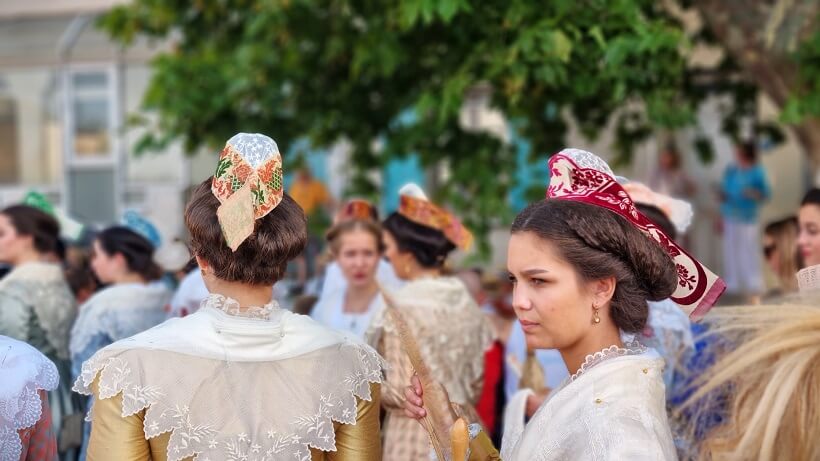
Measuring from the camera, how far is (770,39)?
5.48 meters

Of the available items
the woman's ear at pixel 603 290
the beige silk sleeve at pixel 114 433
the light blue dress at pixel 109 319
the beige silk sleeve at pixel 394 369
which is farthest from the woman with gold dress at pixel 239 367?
the light blue dress at pixel 109 319

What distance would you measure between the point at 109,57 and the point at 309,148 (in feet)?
18.6

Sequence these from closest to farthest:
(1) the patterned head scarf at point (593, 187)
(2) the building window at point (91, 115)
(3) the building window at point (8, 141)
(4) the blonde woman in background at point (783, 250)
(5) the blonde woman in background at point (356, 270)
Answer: (1) the patterned head scarf at point (593, 187) < (4) the blonde woman in background at point (783, 250) < (5) the blonde woman in background at point (356, 270) < (2) the building window at point (91, 115) < (3) the building window at point (8, 141)

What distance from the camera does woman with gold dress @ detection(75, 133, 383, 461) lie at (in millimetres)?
2369

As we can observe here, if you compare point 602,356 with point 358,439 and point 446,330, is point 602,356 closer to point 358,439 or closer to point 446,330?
point 358,439

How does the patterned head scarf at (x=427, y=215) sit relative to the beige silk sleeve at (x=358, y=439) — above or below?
above

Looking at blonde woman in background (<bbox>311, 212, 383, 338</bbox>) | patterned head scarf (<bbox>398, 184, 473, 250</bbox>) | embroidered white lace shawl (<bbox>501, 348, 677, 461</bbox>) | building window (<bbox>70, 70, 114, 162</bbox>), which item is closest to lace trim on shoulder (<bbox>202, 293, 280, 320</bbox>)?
embroidered white lace shawl (<bbox>501, 348, 677, 461</bbox>)

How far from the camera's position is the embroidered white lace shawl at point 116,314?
14.7ft

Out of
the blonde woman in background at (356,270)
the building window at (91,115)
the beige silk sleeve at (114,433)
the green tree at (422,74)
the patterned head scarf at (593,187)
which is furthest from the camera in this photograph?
the building window at (91,115)

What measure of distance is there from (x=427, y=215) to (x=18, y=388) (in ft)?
7.11

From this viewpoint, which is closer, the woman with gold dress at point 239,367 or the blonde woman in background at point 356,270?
the woman with gold dress at point 239,367

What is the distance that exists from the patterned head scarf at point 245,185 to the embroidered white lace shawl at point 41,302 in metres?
2.23

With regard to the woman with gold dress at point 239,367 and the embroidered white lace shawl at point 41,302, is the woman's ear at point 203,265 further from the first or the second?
the embroidered white lace shawl at point 41,302

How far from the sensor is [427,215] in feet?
14.8
